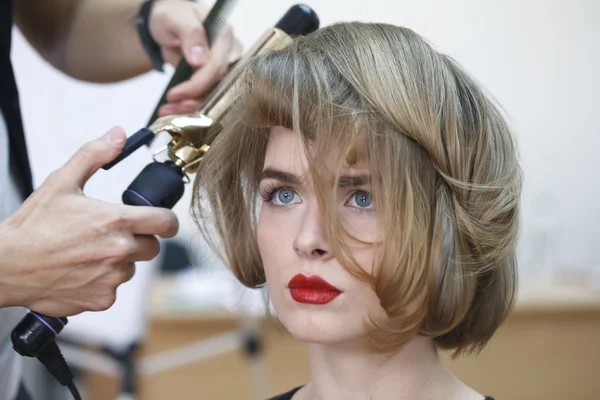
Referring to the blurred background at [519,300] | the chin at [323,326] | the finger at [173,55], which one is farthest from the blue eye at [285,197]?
the blurred background at [519,300]

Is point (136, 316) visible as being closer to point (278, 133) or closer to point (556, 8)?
point (278, 133)

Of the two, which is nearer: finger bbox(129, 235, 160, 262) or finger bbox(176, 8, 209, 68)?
finger bbox(129, 235, 160, 262)

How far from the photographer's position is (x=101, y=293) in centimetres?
80

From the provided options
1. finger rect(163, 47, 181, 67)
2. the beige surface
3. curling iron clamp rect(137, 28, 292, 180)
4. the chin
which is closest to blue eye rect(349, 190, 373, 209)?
the chin

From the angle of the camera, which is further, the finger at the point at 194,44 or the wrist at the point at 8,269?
the finger at the point at 194,44

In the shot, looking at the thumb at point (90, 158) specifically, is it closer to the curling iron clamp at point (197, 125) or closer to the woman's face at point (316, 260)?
the curling iron clamp at point (197, 125)

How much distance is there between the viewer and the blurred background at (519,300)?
5.61 ft

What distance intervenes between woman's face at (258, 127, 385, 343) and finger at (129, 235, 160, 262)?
0.15m

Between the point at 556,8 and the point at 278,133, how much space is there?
50.6 inches

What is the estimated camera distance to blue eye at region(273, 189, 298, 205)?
2.47ft

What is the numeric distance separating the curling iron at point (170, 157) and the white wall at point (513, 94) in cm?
16

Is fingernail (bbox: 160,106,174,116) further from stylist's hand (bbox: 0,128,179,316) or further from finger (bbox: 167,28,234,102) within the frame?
stylist's hand (bbox: 0,128,179,316)

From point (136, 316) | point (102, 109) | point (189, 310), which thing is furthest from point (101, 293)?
point (189, 310)

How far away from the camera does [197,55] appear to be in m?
0.93
